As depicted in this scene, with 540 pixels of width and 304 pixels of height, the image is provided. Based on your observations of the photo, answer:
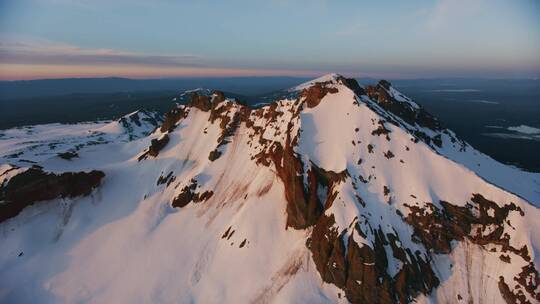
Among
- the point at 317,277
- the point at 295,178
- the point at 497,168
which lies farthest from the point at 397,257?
the point at 497,168

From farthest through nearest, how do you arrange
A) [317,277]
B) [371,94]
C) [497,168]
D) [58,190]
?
[371,94]
[497,168]
[58,190]
[317,277]

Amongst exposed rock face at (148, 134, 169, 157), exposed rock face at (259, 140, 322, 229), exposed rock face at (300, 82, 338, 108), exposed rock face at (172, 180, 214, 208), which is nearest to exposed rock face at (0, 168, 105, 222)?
exposed rock face at (148, 134, 169, 157)

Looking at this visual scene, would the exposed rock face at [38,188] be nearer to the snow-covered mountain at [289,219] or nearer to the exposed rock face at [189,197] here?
the snow-covered mountain at [289,219]

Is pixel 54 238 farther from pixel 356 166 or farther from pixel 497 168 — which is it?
pixel 497 168

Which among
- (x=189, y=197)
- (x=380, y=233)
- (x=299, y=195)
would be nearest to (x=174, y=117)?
(x=189, y=197)

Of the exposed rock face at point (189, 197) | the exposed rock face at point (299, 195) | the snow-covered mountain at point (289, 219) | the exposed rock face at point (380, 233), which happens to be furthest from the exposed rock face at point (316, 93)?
the exposed rock face at point (189, 197)

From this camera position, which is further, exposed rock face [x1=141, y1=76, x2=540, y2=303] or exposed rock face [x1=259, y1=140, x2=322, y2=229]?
exposed rock face [x1=259, y1=140, x2=322, y2=229]

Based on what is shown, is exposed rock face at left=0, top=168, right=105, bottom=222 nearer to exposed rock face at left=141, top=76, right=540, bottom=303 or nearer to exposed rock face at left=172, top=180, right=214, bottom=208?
exposed rock face at left=172, top=180, right=214, bottom=208
